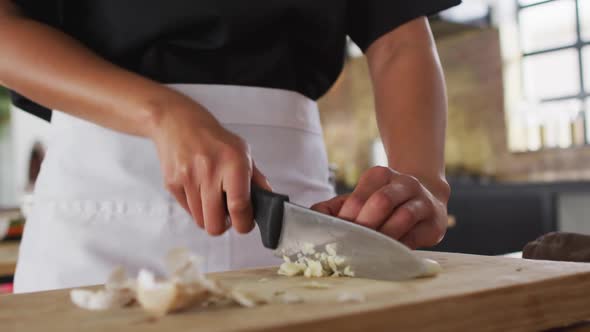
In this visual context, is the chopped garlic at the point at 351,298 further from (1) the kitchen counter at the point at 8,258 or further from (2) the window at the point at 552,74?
(2) the window at the point at 552,74

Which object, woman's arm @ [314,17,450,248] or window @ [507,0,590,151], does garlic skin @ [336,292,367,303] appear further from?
window @ [507,0,590,151]

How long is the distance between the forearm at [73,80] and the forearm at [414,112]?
0.36 metres

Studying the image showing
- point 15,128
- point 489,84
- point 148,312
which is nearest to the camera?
point 148,312

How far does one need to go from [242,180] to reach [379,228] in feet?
0.56

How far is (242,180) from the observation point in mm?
694

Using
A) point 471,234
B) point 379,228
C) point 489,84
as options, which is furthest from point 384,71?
point 489,84

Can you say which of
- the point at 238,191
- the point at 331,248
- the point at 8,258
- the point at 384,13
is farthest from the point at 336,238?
the point at 8,258

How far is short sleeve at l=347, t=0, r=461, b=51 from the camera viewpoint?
1059mm

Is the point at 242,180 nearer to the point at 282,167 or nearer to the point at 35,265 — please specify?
the point at 282,167

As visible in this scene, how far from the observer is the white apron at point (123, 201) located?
2.97ft

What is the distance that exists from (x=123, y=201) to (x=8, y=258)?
0.97 meters

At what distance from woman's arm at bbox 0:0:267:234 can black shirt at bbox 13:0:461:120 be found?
0.11 m

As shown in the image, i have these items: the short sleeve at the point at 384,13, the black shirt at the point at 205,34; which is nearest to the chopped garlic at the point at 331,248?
the black shirt at the point at 205,34

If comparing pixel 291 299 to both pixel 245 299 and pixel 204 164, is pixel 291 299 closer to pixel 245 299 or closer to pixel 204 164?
pixel 245 299
